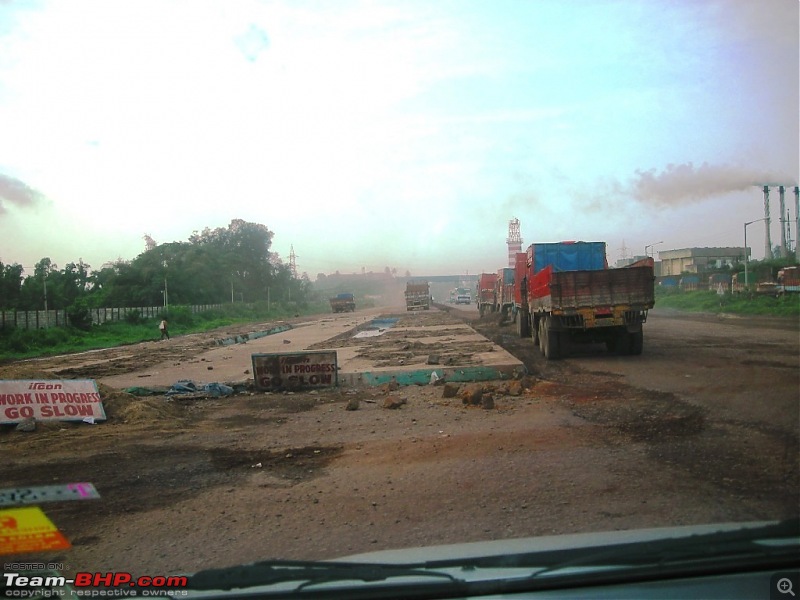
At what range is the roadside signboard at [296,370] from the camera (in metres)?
13.1

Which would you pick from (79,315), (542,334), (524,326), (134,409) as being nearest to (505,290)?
(524,326)

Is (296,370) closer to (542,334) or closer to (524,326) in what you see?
(542,334)

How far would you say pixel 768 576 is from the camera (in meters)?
2.80

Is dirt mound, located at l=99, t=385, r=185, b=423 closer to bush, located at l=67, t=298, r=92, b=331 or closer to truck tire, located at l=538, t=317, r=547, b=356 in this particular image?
truck tire, located at l=538, t=317, r=547, b=356

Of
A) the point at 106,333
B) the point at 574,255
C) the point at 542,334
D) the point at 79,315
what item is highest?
the point at 574,255

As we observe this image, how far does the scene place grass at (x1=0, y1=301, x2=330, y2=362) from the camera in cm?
3231

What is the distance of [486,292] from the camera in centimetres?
4397

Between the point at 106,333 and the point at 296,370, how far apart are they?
33588mm

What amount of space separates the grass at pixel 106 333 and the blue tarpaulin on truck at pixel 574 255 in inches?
914

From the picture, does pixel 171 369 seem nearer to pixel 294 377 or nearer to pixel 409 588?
pixel 294 377

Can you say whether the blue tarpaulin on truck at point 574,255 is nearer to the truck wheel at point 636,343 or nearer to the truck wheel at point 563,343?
the truck wheel at point 563,343

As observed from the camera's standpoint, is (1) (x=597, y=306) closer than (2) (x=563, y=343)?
Yes

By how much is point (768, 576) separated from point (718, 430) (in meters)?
5.24

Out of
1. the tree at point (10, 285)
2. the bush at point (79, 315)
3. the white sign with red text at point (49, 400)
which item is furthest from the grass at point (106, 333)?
the white sign with red text at point (49, 400)
